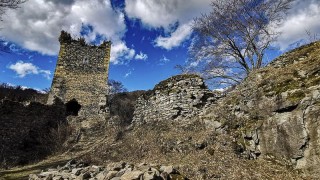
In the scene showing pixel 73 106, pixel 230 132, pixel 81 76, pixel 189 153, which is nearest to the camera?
pixel 189 153

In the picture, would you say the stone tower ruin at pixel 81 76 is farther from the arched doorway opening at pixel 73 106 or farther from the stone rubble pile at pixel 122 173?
the stone rubble pile at pixel 122 173

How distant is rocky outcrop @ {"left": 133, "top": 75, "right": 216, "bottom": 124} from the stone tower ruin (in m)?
7.55

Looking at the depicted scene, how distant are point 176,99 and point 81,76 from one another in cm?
1158

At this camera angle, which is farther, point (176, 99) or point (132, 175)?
point (176, 99)

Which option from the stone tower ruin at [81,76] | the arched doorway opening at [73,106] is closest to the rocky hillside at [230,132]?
the stone tower ruin at [81,76]

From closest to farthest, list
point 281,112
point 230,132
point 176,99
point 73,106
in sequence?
point 281,112
point 230,132
point 176,99
point 73,106

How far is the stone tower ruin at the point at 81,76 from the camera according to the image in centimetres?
2186

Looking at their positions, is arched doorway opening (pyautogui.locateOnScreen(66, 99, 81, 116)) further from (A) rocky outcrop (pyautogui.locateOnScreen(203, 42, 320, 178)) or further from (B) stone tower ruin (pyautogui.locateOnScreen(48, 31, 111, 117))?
(A) rocky outcrop (pyautogui.locateOnScreen(203, 42, 320, 178))

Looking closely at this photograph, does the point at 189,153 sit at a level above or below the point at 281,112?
below

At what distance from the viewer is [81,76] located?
74.6ft

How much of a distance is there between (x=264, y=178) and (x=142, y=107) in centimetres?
777

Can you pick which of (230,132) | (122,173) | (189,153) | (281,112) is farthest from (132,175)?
(281,112)

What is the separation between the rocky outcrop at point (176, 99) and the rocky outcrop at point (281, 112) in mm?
1252

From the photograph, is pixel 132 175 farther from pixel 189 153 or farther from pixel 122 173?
pixel 189 153
